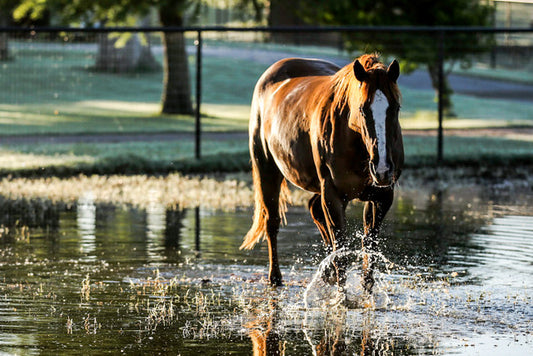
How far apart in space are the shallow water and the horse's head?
3.46 ft

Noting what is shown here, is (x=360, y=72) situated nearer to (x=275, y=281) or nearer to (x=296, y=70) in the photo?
(x=275, y=281)

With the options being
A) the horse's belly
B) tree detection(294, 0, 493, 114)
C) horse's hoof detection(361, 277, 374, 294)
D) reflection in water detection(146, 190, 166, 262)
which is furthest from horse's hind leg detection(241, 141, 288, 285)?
tree detection(294, 0, 493, 114)

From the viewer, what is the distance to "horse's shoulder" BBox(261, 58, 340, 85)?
9.88 metres

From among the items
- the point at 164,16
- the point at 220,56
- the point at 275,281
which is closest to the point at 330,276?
the point at 275,281

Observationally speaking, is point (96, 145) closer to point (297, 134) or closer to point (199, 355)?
point (297, 134)

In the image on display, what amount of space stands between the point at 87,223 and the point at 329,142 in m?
4.99

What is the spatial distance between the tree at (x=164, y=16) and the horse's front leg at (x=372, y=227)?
53.1 feet

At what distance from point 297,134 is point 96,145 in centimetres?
1385

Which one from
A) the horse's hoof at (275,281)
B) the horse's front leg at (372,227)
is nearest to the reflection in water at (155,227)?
the horse's hoof at (275,281)

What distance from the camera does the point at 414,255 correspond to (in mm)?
10273

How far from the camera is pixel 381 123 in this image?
7512 mm

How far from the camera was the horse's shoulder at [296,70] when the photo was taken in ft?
32.4

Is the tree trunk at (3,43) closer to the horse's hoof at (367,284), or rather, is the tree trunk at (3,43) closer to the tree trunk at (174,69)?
the tree trunk at (174,69)

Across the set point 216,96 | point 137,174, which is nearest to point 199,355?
point 137,174
